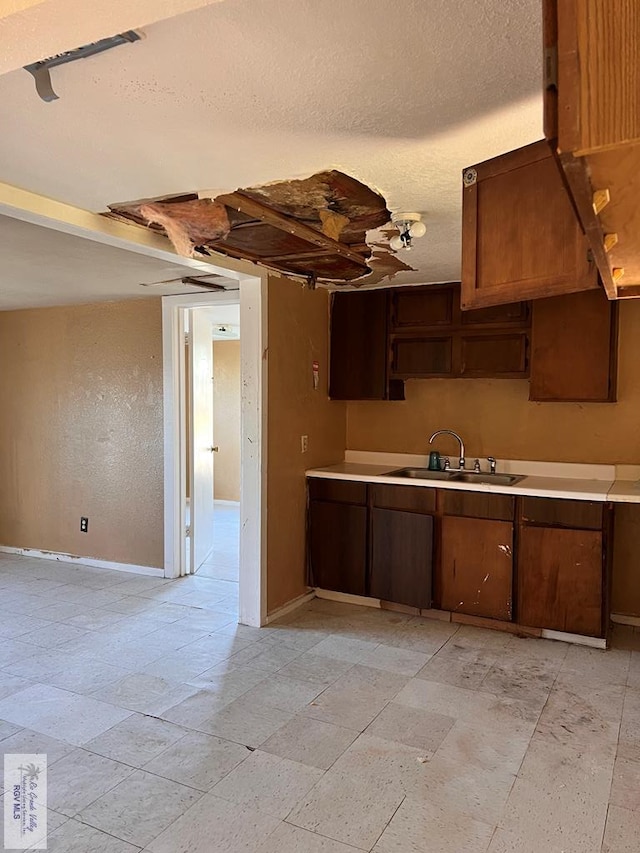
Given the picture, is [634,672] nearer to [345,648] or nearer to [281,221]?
[345,648]

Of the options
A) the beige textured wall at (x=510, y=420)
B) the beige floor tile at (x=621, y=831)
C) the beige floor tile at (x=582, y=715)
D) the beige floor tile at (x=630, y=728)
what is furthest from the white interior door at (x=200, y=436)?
the beige floor tile at (x=621, y=831)

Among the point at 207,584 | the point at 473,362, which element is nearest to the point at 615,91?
the point at 473,362

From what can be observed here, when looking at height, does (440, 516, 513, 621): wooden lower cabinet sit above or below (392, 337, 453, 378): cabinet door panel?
below

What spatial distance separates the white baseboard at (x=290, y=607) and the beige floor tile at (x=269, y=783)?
4.66 feet

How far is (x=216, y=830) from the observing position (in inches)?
76.1

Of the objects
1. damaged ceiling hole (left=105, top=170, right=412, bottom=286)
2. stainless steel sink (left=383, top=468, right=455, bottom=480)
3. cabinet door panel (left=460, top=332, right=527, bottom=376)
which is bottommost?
stainless steel sink (left=383, top=468, right=455, bottom=480)

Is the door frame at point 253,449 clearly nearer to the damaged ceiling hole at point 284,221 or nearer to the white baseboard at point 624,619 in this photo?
the damaged ceiling hole at point 284,221

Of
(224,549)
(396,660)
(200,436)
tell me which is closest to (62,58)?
(396,660)

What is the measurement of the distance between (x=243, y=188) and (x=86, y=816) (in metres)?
2.20

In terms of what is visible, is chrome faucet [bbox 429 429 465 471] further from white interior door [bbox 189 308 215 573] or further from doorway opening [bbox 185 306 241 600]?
white interior door [bbox 189 308 215 573]

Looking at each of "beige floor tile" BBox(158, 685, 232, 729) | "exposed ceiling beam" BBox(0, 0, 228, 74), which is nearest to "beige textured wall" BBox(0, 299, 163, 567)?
"beige floor tile" BBox(158, 685, 232, 729)

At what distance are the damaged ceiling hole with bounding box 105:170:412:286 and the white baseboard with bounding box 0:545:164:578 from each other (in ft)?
8.62

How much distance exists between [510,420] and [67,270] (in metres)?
2.96

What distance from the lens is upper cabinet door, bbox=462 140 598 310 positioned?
1619 millimetres
